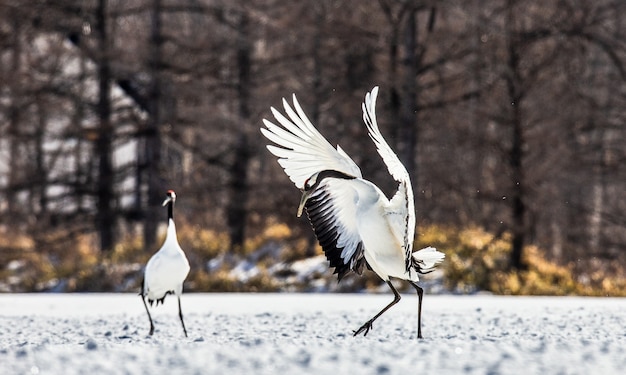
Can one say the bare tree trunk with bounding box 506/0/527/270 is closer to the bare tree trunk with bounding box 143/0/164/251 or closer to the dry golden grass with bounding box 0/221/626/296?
the dry golden grass with bounding box 0/221/626/296

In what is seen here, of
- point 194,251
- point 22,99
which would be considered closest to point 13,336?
point 194,251

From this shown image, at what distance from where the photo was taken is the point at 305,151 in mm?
7914

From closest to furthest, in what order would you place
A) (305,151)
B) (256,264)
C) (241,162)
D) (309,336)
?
(305,151) → (309,336) → (256,264) → (241,162)

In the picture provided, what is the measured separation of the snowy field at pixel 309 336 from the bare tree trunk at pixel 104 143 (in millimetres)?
7028

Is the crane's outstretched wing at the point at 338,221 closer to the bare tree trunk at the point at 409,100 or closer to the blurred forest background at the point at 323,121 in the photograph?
the blurred forest background at the point at 323,121

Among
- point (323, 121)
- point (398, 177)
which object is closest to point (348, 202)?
point (398, 177)

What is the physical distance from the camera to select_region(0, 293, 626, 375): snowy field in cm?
628

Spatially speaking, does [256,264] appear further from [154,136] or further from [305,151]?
[305,151]

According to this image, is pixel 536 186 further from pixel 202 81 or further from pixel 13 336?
pixel 13 336

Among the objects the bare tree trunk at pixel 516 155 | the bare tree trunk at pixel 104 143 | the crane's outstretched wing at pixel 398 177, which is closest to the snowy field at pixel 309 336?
the crane's outstretched wing at pixel 398 177

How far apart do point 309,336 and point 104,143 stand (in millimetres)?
13262

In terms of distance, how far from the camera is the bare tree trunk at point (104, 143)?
827 inches

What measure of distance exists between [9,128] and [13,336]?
13519mm

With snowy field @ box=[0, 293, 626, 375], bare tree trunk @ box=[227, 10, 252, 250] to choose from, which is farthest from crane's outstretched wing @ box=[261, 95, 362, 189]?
bare tree trunk @ box=[227, 10, 252, 250]
